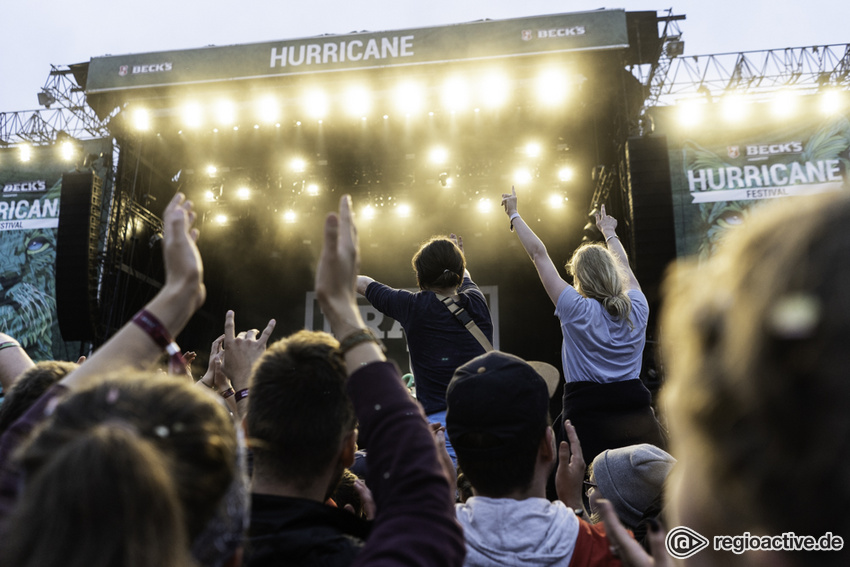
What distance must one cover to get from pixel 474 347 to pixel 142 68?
871cm

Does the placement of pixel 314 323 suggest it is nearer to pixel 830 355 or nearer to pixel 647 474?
pixel 647 474

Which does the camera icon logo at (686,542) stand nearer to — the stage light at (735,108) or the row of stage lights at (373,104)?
the row of stage lights at (373,104)

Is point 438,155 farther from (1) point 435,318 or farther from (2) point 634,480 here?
(2) point 634,480

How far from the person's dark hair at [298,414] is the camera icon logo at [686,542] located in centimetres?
67

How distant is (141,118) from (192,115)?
37.1 inches

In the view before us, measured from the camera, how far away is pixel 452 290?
287 centimetres

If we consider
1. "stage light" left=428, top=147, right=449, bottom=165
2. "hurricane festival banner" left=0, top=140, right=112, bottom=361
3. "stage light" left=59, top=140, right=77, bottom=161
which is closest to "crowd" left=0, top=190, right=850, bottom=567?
"stage light" left=428, top=147, right=449, bottom=165

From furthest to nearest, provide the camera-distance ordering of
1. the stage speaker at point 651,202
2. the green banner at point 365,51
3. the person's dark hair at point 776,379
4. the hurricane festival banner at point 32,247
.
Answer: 1. the hurricane festival banner at point 32,247
2. the green banner at point 365,51
3. the stage speaker at point 651,202
4. the person's dark hair at point 776,379

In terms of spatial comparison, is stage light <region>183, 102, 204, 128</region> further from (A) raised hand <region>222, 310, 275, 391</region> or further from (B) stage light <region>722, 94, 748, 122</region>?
(B) stage light <region>722, 94, 748, 122</region>

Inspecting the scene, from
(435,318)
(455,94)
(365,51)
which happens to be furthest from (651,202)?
(435,318)

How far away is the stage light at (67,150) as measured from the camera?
A: 416 inches

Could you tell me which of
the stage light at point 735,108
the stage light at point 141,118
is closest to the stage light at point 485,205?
the stage light at point 735,108

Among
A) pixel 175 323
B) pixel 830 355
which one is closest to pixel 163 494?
pixel 175 323

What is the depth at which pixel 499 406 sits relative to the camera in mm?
1263
